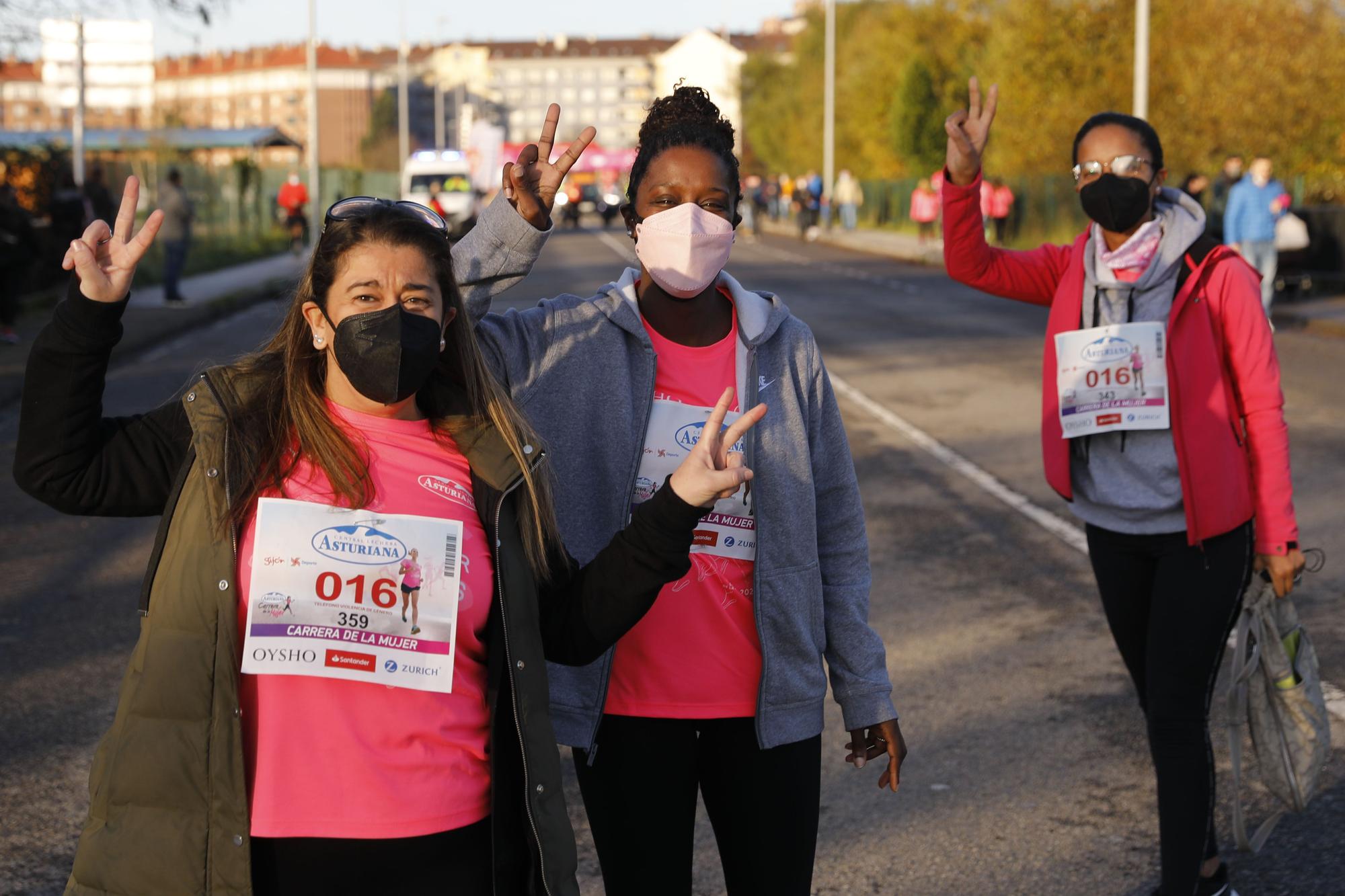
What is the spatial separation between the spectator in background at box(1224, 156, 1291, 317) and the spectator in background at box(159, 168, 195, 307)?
14.2 metres

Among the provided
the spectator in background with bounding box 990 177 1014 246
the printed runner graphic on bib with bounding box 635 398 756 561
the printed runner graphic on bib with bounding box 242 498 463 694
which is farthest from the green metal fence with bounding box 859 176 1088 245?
the printed runner graphic on bib with bounding box 242 498 463 694

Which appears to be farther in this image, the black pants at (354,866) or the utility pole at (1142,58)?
the utility pole at (1142,58)

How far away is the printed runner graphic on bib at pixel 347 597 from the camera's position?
2.39 meters

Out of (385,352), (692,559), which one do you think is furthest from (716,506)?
(385,352)

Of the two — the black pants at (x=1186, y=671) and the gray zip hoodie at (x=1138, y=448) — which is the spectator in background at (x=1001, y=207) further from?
the black pants at (x=1186, y=671)

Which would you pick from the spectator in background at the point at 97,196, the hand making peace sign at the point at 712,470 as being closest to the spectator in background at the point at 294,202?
the spectator in background at the point at 97,196

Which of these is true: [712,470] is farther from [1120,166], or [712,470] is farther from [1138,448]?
[1120,166]

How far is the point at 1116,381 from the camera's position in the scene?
405 cm

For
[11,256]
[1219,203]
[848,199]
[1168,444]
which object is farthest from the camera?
[848,199]

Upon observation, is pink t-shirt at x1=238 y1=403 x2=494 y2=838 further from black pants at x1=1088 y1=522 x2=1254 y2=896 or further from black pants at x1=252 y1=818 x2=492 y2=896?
black pants at x1=1088 y1=522 x2=1254 y2=896

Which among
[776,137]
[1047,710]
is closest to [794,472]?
[1047,710]

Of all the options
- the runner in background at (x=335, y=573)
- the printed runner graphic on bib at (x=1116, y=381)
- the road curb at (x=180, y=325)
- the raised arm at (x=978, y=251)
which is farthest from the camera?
the road curb at (x=180, y=325)

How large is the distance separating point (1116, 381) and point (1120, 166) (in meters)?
0.57

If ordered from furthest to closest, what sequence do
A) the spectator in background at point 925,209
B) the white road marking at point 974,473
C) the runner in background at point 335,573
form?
the spectator in background at point 925,209
the white road marking at point 974,473
the runner in background at point 335,573
